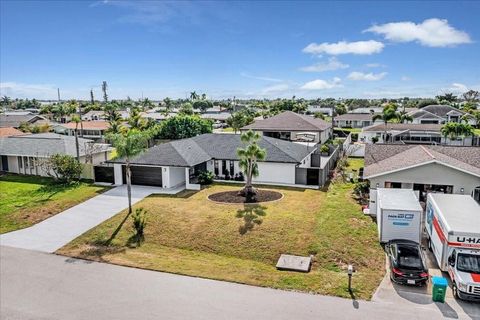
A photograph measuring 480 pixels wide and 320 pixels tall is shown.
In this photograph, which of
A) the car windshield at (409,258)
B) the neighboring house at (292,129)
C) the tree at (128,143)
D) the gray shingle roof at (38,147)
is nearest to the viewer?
the car windshield at (409,258)

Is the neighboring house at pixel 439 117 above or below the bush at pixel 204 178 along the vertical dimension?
above

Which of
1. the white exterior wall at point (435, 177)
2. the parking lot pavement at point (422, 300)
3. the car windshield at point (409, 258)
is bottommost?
the parking lot pavement at point (422, 300)

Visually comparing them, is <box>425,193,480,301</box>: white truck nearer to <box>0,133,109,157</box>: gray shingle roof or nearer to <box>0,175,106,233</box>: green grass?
<box>0,175,106,233</box>: green grass

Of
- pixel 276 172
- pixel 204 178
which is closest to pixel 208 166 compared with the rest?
pixel 204 178

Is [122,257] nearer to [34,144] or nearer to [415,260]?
[415,260]

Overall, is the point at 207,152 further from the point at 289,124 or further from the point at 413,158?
the point at 289,124

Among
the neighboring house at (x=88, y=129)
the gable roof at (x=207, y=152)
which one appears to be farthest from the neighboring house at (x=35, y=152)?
the neighboring house at (x=88, y=129)

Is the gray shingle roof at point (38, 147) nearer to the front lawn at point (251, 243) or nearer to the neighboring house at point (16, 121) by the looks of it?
the front lawn at point (251, 243)

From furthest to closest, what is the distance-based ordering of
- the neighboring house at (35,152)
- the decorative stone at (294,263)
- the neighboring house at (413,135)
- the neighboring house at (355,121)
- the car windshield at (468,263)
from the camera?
the neighboring house at (355,121), the neighboring house at (413,135), the neighboring house at (35,152), the decorative stone at (294,263), the car windshield at (468,263)
